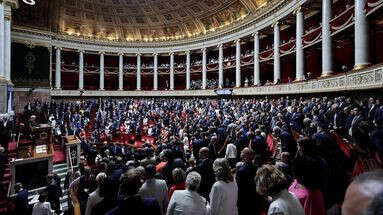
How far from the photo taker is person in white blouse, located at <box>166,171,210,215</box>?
3.00 m

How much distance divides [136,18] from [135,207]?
39.0m

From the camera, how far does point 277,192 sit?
7.98 feet

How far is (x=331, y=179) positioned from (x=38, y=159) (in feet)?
38.8

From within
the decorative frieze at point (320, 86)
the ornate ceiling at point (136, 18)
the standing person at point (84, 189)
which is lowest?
the standing person at point (84, 189)

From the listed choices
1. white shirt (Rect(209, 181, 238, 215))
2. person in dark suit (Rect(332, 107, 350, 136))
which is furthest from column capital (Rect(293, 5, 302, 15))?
white shirt (Rect(209, 181, 238, 215))

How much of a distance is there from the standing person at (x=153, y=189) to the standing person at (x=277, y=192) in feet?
5.74

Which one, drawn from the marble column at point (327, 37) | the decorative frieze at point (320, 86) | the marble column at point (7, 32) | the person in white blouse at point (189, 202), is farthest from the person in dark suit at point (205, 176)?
the marble column at point (7, 32)

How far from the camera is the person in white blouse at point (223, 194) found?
135 inches

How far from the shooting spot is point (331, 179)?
127 inches

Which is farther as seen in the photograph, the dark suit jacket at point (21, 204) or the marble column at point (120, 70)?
the marble column at point (120, 70)

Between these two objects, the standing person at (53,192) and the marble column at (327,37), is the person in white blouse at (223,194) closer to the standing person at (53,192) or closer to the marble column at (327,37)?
the standing person at (53,192)

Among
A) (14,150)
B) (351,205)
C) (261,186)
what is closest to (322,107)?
(261,186)

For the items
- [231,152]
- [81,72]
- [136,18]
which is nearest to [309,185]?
[231,152]

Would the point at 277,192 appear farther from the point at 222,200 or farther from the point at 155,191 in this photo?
the point at 155,191
